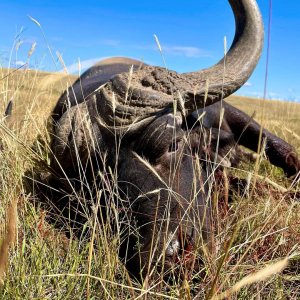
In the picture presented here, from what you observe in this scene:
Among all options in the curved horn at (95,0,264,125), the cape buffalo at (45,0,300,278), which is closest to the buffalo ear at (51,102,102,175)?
the cape buffalo at (45,0,300,278)

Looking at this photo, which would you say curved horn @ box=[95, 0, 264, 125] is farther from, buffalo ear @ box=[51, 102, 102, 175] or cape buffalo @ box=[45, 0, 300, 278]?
buffalo ear @ box=[51, 102, 102, 175]

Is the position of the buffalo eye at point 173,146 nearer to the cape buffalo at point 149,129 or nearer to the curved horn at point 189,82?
the cape buffalo at point 149,129

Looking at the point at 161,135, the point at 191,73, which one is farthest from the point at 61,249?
the point at 191,73

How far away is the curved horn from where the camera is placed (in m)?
3.17

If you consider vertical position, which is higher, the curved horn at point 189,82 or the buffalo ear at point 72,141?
the curved horn at point 189,82

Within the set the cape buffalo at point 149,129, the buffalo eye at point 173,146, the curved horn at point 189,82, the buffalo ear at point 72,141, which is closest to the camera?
the cape buffalo at point 149,129

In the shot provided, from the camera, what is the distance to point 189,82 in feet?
10.6

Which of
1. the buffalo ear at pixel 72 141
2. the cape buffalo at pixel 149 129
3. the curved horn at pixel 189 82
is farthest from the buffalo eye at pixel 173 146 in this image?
the buffalo ear at pixel 72 141

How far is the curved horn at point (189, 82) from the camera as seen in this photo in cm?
317

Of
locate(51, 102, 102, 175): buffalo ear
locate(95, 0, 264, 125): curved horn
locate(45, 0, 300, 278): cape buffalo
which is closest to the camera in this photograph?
locate(45, 0, 300, 278): cape buffalo

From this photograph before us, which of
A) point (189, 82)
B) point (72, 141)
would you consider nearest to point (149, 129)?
point (189, 82)

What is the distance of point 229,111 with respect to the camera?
587 centimetres

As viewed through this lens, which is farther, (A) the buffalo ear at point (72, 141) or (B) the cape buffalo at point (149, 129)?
(A) the buffalo ear at point (72, 141)

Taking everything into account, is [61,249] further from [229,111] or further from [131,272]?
[229,111]
